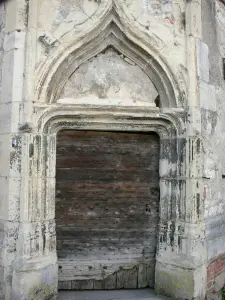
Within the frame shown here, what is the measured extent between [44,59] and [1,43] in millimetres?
605

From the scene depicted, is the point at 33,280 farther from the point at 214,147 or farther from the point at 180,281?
the point at 214,147

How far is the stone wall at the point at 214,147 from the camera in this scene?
12.5 feet

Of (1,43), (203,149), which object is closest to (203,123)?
(203,149)

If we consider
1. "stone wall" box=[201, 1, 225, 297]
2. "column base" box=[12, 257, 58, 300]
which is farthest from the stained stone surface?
"stone wall" box=[201, 1, 225, 297]

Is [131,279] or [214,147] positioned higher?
[214,147]

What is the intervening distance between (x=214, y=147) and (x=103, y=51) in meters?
1.88

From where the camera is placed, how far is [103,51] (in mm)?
3795

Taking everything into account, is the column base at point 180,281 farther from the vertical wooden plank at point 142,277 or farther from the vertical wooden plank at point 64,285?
the vertical wooden plank at point 64,285

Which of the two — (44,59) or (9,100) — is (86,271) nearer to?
(9,100)

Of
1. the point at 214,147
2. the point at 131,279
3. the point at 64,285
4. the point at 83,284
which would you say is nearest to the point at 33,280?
the point at 64,285

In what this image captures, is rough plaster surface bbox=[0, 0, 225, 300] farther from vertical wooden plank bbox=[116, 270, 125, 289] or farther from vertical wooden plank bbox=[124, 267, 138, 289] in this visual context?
vertical wooden plank bbox=[116, 270, 125, 289]

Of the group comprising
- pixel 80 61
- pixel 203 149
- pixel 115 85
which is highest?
pixel 80 61

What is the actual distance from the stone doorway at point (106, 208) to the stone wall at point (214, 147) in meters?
0.65

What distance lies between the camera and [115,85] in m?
3.75
